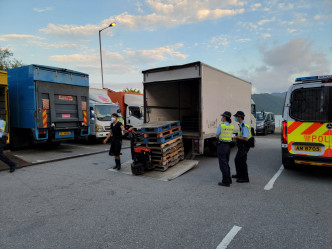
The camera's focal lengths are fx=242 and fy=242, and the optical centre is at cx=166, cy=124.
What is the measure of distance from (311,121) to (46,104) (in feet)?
28.8

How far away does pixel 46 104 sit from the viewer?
9.26m

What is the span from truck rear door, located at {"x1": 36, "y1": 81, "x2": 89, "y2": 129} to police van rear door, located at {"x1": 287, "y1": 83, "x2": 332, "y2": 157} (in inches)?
322

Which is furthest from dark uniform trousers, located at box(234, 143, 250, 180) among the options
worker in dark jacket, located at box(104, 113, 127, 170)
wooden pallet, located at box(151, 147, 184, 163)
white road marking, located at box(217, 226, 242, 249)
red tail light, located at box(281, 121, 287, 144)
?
worker in dark jacket, located at box(104, 113, 127, 170)

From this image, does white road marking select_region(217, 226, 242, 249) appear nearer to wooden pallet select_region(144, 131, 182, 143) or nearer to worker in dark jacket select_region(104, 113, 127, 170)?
wooden pallet select_region(144, 131, 182, 143)

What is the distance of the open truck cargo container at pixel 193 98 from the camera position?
7.25 m

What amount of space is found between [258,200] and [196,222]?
5.01ft

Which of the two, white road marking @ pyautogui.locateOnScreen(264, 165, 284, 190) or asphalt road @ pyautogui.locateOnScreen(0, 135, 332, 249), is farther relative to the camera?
white road marking @ pyautogui.locateOnScreen(264, 165, 284, 190)

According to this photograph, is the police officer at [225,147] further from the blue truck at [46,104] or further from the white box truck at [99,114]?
the white box truck at [99,114]

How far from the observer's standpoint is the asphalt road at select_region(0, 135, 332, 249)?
3.06 meters

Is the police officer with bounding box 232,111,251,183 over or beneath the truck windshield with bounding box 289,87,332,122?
beneath

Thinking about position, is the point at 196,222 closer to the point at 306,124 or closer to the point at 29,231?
the point at 29,231

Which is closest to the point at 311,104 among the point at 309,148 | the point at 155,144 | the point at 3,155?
the point at 309,148

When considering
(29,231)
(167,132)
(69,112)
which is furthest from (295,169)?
(69,112)

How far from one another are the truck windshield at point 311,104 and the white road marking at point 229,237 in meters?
3.56
